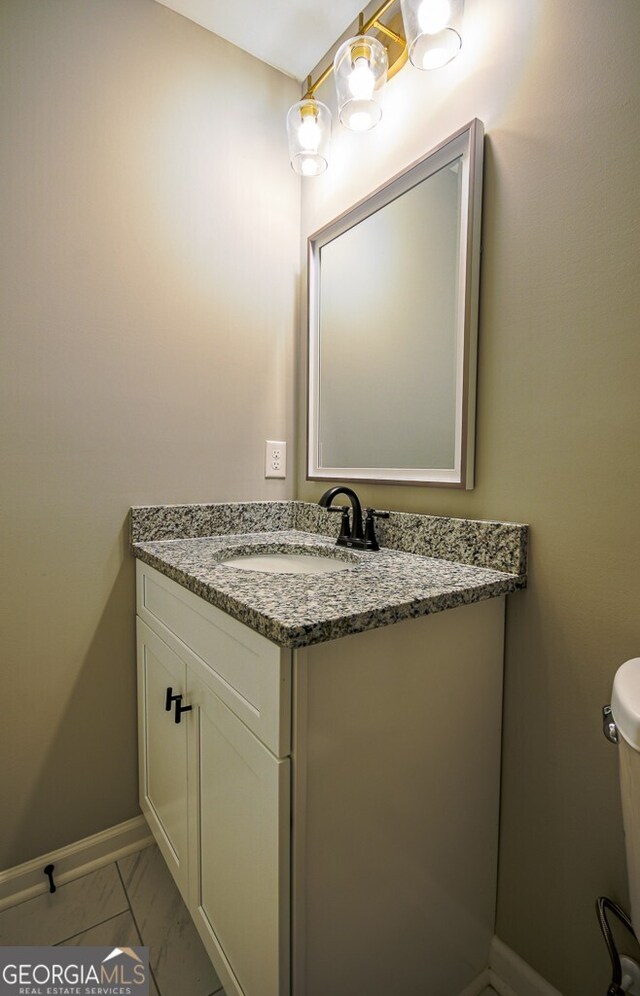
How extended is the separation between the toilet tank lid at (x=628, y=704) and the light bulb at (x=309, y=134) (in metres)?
1.41

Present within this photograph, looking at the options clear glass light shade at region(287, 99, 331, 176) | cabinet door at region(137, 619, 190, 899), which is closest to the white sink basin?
cabinet door at region(137, 619, 190, 899)

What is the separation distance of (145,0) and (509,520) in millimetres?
1620

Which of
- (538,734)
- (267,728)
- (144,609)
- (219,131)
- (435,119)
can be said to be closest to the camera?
(267,728)

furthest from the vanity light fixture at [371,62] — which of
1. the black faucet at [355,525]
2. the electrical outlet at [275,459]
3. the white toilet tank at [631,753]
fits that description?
the white toilet tank at [631,753]

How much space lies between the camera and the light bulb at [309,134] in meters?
1.21

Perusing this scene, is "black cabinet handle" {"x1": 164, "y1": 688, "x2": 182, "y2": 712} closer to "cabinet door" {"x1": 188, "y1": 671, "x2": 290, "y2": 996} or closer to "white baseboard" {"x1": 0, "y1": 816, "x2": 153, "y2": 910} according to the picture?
"cabinet door" {"x1": 188, "y1": 671, "x2": 290, "y2": 996}

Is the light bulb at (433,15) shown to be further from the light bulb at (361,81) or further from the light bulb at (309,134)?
the light bulb at (309,134)

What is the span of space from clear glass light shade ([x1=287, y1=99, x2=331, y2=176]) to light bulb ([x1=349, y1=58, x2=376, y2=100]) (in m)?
0.16

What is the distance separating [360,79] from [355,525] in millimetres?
1060

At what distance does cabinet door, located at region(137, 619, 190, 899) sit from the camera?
95cm

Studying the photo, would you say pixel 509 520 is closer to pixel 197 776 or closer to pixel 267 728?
pixel 267 728

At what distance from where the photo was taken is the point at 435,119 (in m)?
1.03

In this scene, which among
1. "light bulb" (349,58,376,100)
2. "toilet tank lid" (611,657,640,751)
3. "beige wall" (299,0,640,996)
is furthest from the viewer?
"light bulb" (349,58,376,100)

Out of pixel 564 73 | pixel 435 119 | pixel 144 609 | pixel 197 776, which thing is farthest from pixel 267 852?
pixel 435 119
